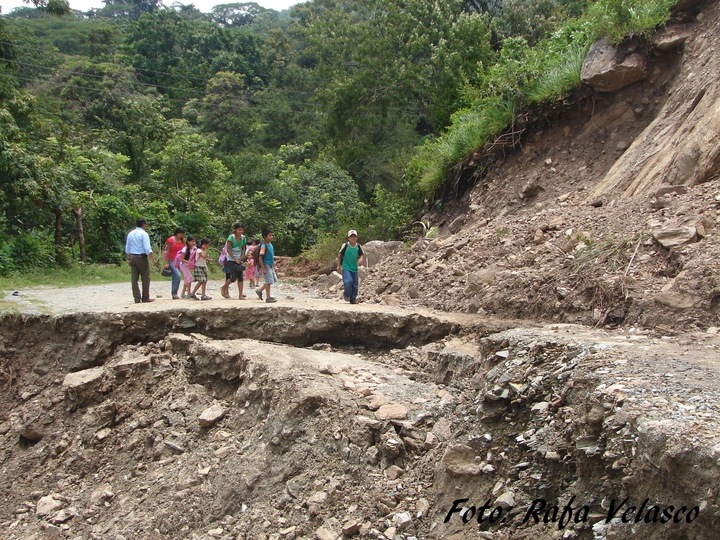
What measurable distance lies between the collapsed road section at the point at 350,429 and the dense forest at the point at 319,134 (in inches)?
245

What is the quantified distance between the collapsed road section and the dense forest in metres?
6.22

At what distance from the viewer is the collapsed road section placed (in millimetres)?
3977

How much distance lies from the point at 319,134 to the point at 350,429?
2125cm

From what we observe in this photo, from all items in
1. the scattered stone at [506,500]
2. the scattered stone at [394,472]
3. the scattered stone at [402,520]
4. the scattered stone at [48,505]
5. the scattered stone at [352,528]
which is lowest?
the scattered stone at [48,505]

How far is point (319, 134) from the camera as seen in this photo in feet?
85.6

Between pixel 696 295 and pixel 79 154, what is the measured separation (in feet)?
50.2

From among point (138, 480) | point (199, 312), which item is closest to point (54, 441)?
point (138, 480)

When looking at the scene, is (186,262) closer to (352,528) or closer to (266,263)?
(266,263)

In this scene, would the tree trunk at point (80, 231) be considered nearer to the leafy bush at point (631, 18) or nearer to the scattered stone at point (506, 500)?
the leafy bush at point (631, 18)

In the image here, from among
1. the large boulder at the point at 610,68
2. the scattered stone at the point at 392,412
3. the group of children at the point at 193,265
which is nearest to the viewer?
the scattered stone at the point at 392,412

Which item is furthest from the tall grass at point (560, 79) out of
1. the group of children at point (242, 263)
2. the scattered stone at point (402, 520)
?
the scattered stone at point (402, 520)

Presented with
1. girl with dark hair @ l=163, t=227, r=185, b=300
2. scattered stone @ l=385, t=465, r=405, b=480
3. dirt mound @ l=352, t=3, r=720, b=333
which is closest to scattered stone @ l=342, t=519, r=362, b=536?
scattered stone @ l=385, t=465, r=405, b=480

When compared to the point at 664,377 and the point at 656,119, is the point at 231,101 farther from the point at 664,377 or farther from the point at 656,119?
the point at 664,377

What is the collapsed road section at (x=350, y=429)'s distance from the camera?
13.0 ft
